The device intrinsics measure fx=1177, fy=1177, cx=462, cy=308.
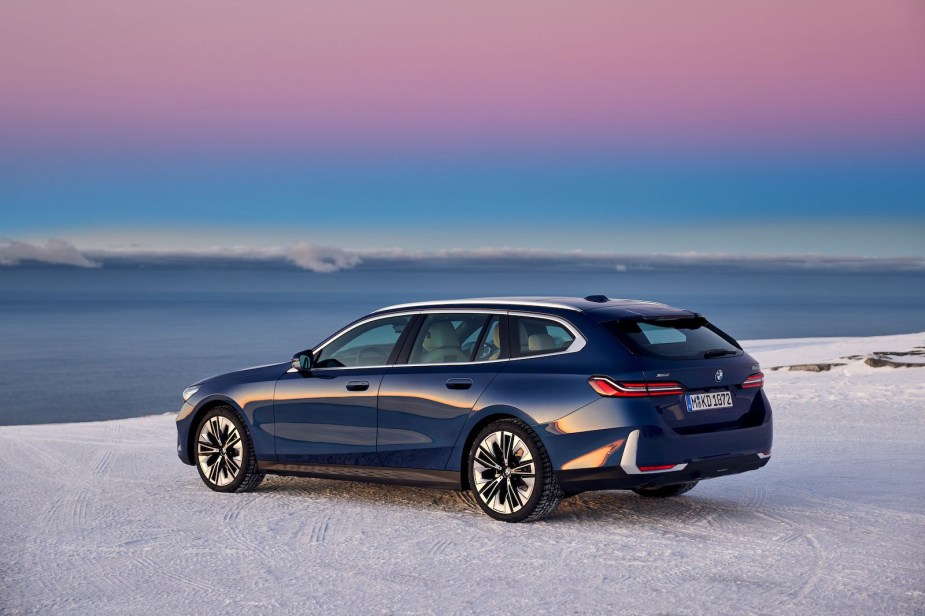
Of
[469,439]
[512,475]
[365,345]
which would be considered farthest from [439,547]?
[365,345]

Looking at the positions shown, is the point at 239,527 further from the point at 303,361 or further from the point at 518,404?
the point at 518,404

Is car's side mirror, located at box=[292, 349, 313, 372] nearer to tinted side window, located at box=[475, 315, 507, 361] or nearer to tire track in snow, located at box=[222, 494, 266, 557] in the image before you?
tire track in snow, located at box=[222, 494, 266, 557]

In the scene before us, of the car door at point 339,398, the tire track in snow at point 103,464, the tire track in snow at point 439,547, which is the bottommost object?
the tire track in snow at point 103,464

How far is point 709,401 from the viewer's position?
8164 mm

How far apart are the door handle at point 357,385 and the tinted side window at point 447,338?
0.41 m

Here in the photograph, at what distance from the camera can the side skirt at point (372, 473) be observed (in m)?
8.66

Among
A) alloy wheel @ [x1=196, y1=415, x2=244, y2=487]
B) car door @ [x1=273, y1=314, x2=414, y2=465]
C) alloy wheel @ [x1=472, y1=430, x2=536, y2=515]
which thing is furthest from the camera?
alloy wheel @ [x1=196, y1=415, x2=244, y2=487]

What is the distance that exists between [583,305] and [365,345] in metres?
1.93

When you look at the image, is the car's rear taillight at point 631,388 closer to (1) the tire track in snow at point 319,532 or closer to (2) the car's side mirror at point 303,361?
(1) the tire track in snow at point 319,532

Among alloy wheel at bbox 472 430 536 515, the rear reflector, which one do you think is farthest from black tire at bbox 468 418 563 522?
the rear reflector

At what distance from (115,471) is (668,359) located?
Answer: 20.4ft

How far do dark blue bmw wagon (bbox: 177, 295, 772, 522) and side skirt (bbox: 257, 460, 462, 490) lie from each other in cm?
1

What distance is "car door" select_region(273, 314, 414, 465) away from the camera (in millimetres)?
9188

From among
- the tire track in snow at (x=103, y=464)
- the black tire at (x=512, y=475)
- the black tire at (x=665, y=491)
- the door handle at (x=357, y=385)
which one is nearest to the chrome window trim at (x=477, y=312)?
the door handle at (x=357, y=385)
